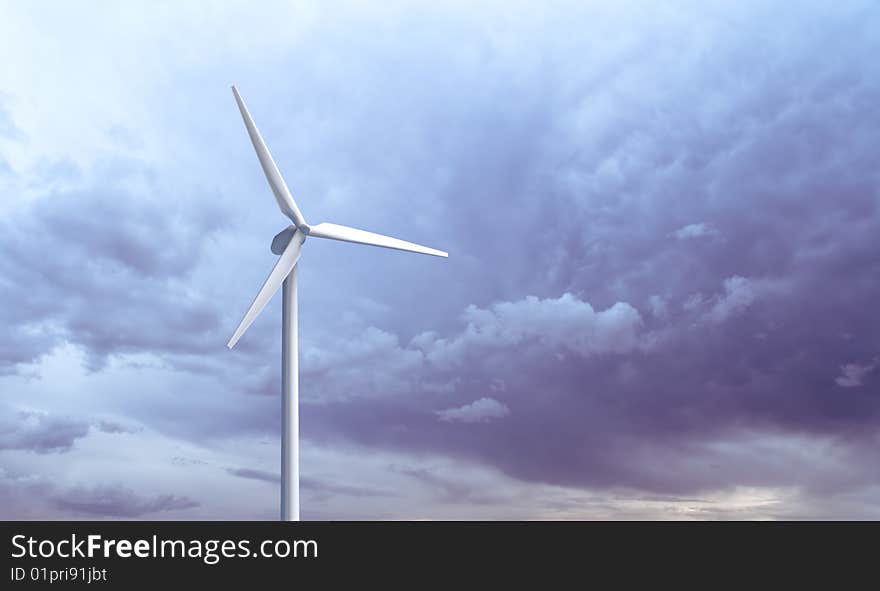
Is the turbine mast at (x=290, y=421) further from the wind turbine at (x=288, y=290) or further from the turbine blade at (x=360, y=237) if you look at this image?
the turbine blade at (x=360, y=237)

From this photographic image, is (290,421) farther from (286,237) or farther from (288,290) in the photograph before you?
(286,237)

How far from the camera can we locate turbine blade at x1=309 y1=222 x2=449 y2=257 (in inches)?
1490

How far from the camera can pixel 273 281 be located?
3594 centimetres

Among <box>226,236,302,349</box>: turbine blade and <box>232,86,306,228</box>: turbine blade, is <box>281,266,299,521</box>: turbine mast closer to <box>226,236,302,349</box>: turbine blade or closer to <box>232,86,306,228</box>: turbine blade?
<box>226,236,302,349</box>: turbine blade

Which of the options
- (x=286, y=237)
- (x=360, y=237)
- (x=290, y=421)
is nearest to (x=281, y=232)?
(x=286, y=237)

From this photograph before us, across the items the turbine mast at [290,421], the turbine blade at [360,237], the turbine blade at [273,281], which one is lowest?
the turbine mast at [290,421]

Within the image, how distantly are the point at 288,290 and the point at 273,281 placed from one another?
772 mm

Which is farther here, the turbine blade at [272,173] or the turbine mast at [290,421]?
the turbine blade at [272,173]

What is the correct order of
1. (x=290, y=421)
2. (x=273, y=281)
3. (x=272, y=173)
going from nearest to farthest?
1. (x=290, y=421)
2. (x=273, y=281)
3. (x=272, y=173)

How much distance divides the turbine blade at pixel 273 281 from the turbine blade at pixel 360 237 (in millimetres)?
1277

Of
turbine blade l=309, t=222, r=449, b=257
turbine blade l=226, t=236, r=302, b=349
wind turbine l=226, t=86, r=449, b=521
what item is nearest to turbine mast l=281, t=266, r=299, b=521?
wind turbine l=226, t=86, r=449, b=521

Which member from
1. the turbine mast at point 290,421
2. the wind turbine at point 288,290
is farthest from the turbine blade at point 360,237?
the turbine mast at point 290,421

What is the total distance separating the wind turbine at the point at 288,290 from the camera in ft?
112
